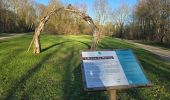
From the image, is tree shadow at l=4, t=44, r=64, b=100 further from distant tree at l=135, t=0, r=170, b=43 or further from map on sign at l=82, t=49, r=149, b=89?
distant tree at l=135, t=0, r=170, b=43

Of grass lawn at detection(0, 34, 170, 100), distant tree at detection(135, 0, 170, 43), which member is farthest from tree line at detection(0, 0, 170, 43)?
grass lawn at detection(0, 34, 170, 100)

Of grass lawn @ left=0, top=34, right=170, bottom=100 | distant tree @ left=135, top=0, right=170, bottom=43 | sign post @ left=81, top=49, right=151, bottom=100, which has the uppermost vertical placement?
distant tree @ left=135, top=0, right=170, bottom=43

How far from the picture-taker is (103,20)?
8856 centimetres

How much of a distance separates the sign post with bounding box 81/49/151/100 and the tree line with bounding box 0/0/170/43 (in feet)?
156

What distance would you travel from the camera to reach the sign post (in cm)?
718

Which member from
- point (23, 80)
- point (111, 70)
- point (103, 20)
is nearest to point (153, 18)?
point (103, 20)

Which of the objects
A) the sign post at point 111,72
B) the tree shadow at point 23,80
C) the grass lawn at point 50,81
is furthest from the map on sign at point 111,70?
the tree shadow at point 23,80

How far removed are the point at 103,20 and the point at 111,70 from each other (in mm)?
81568

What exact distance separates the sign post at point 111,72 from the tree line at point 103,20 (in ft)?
156

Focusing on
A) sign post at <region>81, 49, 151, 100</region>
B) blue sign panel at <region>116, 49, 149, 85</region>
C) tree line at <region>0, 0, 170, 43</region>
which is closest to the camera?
sign post at <region>81, 49, 151, 100</region>

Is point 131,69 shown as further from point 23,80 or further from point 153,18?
point 153,18

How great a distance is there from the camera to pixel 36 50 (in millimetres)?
18094

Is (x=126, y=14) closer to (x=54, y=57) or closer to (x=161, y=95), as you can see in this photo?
(x=54, y=57)

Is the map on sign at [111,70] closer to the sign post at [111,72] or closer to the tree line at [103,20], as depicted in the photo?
the sign post at [111,72]
